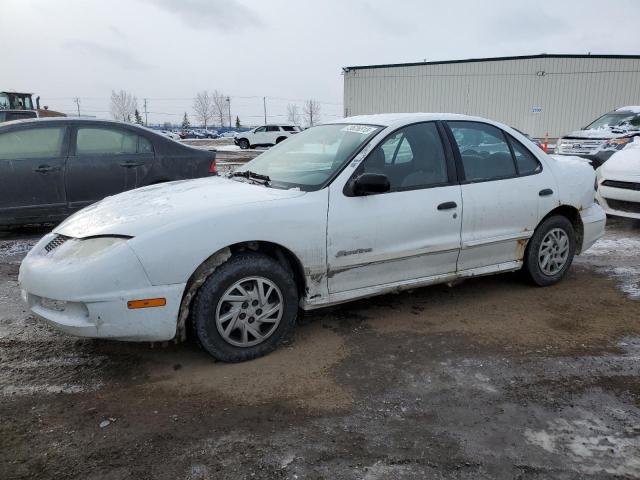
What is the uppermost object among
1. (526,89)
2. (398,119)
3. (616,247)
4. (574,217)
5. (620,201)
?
(526,89)

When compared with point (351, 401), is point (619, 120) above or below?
above

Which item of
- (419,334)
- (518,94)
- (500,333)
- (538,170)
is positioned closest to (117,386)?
(419,334)

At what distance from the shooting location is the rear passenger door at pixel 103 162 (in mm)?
6285

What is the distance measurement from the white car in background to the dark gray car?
19.5ft

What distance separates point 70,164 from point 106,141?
535 mm

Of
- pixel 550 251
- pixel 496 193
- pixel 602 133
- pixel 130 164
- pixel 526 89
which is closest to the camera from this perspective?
pixel 496 193

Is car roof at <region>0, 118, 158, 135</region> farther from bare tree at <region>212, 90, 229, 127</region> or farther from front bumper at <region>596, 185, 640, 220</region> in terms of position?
bare tree at <region>212, 90, 229, 127</region>

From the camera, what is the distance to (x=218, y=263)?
3.21 metres

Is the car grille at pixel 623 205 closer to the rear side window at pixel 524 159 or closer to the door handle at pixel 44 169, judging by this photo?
the rear side window at pixel 524 159

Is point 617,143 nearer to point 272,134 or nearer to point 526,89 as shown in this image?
point 526,89

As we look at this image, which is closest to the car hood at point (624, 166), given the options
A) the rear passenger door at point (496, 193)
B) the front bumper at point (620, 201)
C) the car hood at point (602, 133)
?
the front bumper at point (620, 201)

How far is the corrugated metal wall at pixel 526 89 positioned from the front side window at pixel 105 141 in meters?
28.3

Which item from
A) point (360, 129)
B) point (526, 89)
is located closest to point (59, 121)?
point (360, 129)

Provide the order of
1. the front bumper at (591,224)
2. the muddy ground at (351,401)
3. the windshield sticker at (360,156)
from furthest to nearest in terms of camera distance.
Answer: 1. the front bumper at (591,224)
2. the windshield sticker at (360,156)
3. the muddy ground at (351,401)
